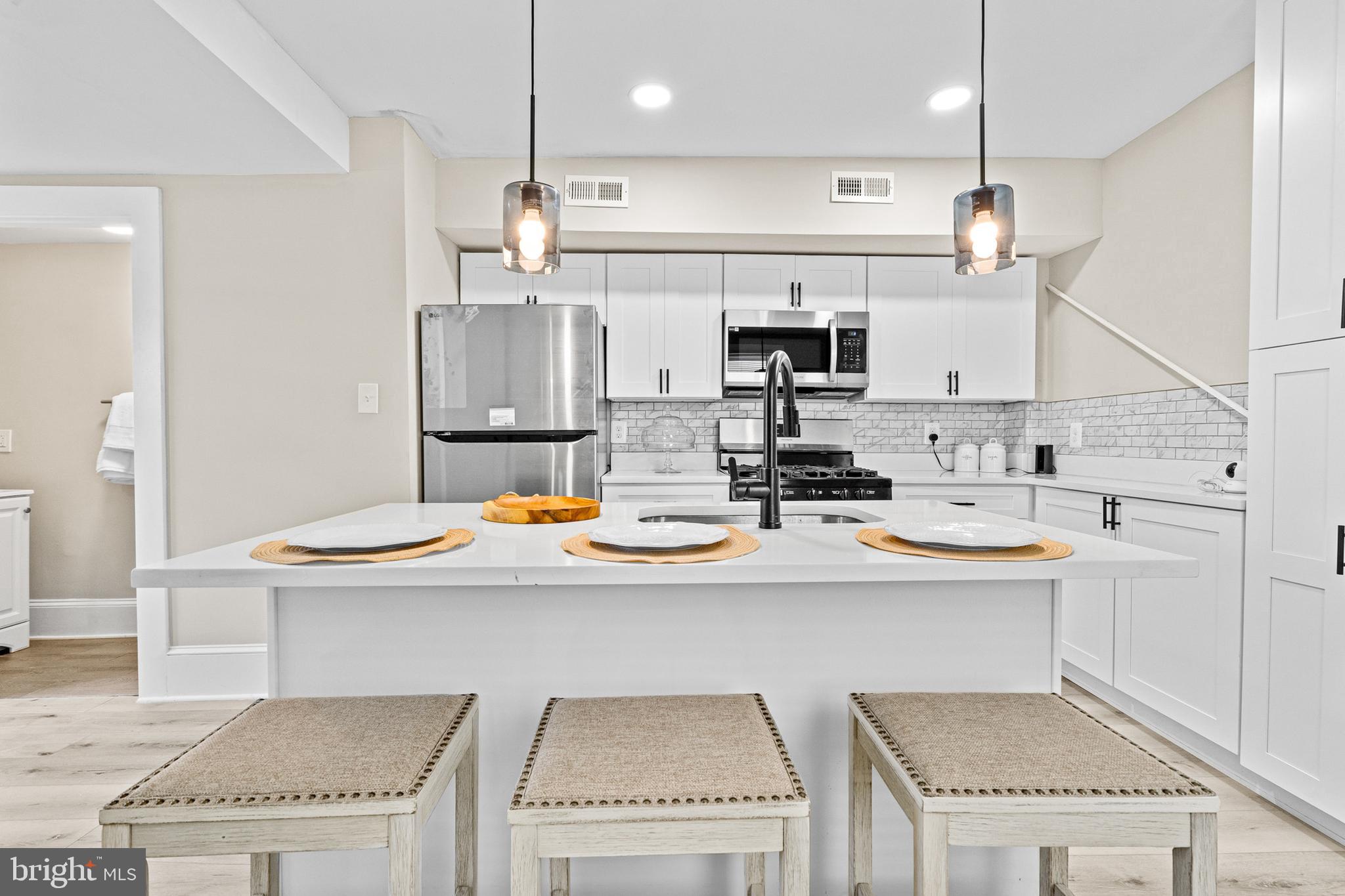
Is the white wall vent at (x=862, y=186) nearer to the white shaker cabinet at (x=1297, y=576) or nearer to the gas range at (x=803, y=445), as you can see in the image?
the gas range at (x=803, y=445)

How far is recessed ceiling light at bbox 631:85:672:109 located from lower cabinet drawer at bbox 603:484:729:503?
1701 millimetres

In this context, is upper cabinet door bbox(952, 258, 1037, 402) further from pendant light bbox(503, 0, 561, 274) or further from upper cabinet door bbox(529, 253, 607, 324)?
pendant light bbox(503, 0, 561, 274)

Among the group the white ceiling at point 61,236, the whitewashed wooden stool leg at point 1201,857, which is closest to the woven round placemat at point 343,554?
the whitewashed wooden stool leg at point 1201,857

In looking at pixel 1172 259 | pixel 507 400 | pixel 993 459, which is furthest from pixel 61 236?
pixel 1172 259

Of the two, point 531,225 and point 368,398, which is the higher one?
point 531,225

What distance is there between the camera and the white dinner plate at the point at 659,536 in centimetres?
124

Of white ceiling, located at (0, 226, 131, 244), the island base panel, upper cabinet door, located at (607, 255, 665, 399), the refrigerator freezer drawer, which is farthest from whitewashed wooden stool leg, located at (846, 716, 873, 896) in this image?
white ceiling, located at (0, 226, 131, 244)

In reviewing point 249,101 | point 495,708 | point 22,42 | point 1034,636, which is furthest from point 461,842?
point 22,42

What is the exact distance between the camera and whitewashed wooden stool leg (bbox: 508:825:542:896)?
2.96 feet

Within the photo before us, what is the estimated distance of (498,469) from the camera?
3.01 meters

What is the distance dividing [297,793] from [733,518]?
4.01ft

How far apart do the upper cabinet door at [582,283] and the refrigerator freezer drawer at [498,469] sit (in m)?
0.90

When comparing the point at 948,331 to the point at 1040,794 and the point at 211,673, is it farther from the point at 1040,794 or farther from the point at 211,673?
the point at 211,673

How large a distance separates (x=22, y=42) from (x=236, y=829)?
2.34 meters
